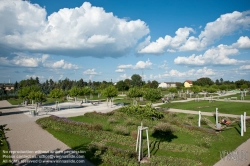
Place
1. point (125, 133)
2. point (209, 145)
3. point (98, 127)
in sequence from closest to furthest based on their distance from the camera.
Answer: point (209, 145) < point (125, 133) < point (98, 127)

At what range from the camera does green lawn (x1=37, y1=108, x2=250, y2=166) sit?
354 inches

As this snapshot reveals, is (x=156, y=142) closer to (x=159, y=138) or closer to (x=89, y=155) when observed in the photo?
(x=159, y=138)

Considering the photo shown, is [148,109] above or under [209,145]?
above

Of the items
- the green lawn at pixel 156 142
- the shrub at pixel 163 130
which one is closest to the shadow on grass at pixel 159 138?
the green lawn at pixel 156 142

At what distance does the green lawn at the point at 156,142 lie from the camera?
29.5ft

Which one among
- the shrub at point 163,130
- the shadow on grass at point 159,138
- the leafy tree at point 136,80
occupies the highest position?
the leafy tree at point 136,80

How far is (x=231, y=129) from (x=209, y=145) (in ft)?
18.2

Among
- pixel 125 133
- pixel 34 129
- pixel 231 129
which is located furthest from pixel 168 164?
pixel 34 129

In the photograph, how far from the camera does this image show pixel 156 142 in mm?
11805

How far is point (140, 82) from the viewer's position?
3378 inches

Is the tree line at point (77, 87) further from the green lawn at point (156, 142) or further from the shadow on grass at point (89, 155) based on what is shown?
the shadow on grass at point (89, 155)

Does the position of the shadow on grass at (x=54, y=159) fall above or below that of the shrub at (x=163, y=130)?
below

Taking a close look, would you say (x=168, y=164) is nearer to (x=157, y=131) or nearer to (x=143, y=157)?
(x=143, y=157)

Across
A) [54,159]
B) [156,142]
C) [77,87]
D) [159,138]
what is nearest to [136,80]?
[77,87]
